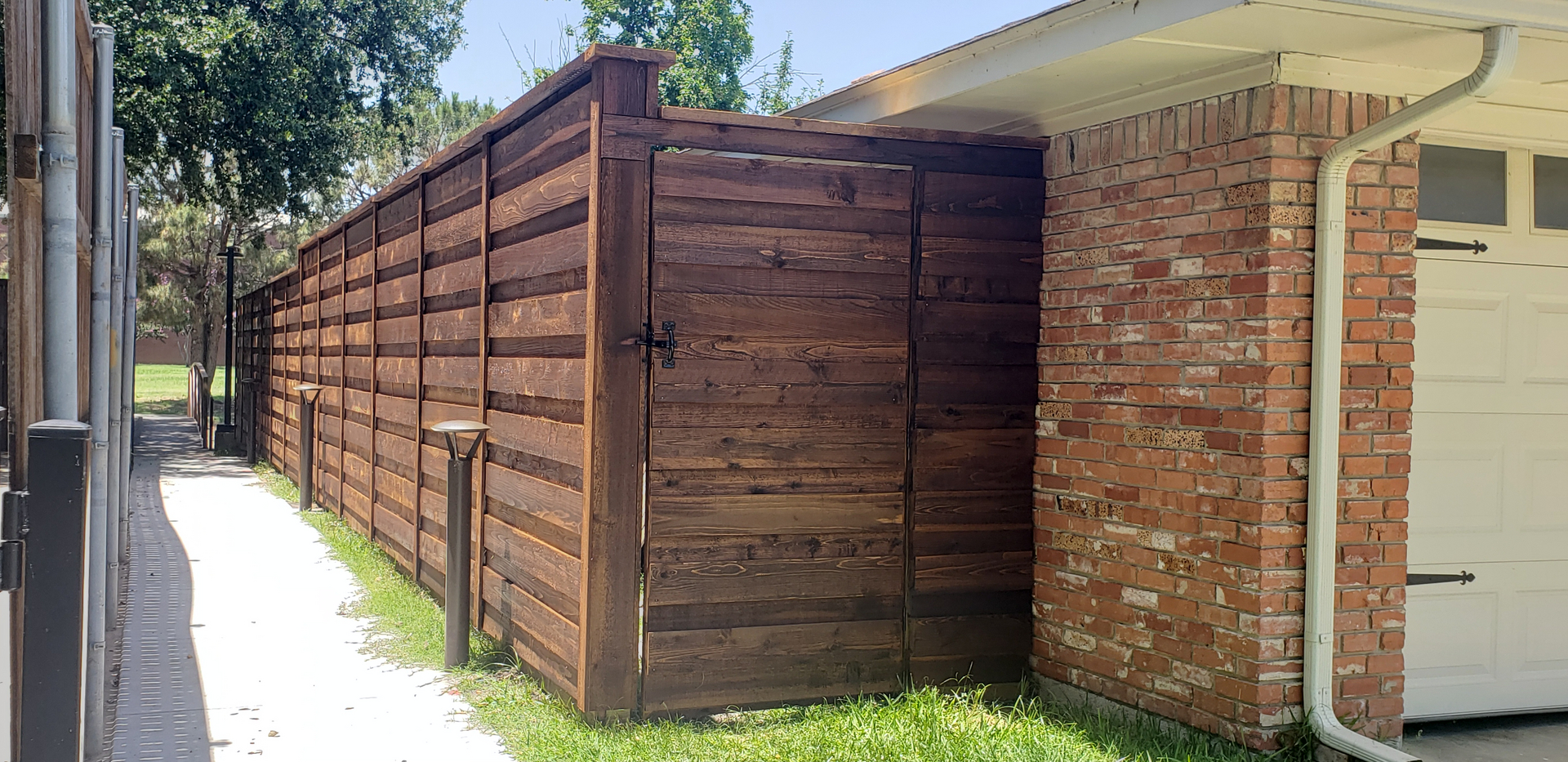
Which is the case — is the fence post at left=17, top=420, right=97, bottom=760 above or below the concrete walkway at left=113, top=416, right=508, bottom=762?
above

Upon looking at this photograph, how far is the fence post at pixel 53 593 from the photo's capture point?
214 centimetres

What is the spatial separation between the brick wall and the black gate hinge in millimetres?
3856

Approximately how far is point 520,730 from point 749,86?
81.1 ft

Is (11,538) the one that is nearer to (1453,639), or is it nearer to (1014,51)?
(1014,51)

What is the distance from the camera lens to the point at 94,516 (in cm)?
374

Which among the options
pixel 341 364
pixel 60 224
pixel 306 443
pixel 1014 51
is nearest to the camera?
pixel 60 224

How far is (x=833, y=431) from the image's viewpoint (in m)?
5.18

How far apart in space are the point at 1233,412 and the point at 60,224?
384cm

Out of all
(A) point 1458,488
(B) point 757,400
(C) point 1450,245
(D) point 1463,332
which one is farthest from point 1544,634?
(B) point 757,400

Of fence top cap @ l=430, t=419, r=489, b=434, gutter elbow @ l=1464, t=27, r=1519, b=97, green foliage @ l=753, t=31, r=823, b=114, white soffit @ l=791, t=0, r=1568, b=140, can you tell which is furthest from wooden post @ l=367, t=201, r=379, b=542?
green foliage @ l=753, t=31, r=823, b=114

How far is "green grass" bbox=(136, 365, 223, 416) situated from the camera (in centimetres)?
3075

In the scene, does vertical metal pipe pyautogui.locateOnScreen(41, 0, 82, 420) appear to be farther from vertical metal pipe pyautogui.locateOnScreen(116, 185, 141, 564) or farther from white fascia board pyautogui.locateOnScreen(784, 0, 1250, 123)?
vertical metal pipe pyautogui.locateOnScreen(116, 185, 141, 564)

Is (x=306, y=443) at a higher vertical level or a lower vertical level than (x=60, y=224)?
lower

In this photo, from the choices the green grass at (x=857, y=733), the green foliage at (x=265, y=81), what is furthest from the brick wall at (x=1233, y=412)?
the green foliage at (x=265, y=81)
